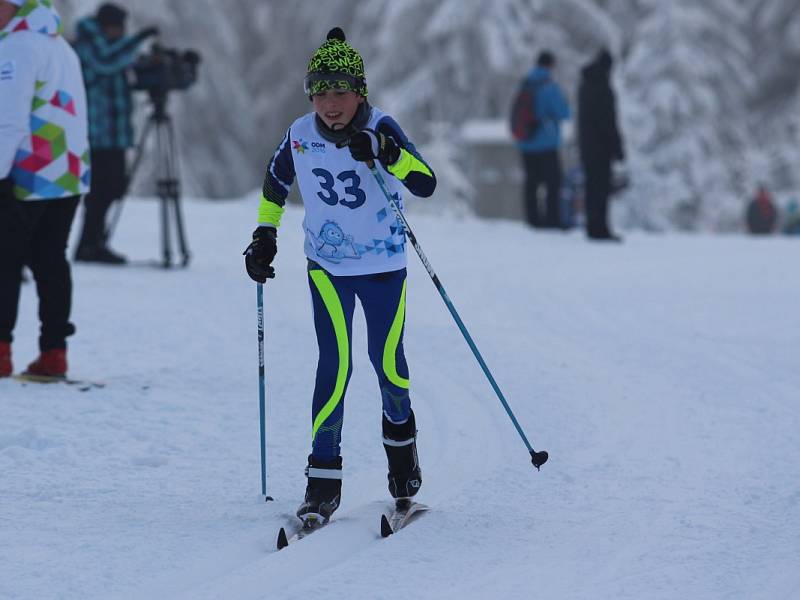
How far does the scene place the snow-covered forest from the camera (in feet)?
94.6

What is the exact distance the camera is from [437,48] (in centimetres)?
2912

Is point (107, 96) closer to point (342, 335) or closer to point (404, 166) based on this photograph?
point (342, 335)

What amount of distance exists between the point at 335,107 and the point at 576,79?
27261 millimetres

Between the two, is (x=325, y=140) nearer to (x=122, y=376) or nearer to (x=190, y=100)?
(x=122, y=376)

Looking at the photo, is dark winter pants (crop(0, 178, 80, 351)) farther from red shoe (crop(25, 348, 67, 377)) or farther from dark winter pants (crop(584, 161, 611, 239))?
dark winter pants (crop(584, 161, 611, 239))

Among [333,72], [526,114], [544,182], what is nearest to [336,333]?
[333,72]

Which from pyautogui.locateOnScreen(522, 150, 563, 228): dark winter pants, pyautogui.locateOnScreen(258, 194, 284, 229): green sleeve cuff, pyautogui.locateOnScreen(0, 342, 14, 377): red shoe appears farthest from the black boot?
pyautogui.locateOnScreen(522, 150, 563, 228): dark winter pants

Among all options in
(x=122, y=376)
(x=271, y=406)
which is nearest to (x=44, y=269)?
(x=122, y=376)

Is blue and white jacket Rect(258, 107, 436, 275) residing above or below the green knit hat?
below

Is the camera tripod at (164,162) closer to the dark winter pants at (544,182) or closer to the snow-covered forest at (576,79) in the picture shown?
the dark winter pants at (544,182)

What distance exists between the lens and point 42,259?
611cm

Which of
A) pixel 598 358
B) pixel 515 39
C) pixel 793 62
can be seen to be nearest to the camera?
pixel 598 358

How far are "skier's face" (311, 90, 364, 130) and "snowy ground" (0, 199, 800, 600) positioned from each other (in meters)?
1.47

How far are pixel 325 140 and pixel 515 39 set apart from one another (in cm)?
2499
